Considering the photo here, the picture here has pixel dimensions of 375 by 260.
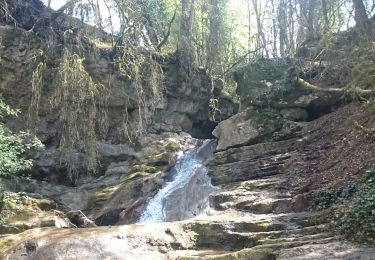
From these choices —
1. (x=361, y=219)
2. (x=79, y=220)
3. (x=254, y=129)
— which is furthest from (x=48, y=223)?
(x=361, y=219)

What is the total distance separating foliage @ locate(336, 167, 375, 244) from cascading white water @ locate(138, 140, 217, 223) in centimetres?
569

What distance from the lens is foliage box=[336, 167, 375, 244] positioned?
7237 mm

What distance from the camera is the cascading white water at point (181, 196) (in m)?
13.8

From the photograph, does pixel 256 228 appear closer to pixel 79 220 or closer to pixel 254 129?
pixel 79 220

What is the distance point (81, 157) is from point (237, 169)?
749 cm

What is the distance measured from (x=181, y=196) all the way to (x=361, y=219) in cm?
798

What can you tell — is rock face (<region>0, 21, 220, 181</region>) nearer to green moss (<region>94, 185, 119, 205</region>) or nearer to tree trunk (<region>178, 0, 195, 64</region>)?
tree trunk (<region>178, 0, 195, 64</region>)

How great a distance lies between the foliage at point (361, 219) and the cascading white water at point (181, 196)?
5.69 m

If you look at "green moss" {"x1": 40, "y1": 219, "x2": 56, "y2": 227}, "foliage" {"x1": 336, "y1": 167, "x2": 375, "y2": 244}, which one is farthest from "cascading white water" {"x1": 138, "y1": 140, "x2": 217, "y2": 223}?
"foliage" {"x1": 336, "y1": 167, "x2": 375, "y2": 244}

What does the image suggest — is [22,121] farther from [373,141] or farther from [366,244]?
[366,244]

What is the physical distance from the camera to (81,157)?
60.3 ft

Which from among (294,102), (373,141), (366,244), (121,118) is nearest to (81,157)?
(121,118)

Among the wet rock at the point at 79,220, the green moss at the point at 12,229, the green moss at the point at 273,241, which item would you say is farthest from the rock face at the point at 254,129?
the green moss at the point at 12,229

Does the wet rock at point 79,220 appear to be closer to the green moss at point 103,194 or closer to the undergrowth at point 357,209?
the green moss at point 103,194
